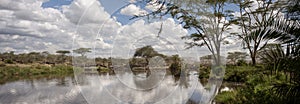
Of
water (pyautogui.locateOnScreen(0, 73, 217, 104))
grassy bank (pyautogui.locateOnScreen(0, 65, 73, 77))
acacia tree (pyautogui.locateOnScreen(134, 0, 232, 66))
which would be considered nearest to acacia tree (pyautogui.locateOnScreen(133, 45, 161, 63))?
water (pyautogui.locateOnScreen(0, 73, 217, 104))

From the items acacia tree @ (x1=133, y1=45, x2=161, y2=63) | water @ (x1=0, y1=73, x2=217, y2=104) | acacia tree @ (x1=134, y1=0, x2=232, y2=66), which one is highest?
acacia tree @ (x1=134, y1=0, x2=232, y2=66)

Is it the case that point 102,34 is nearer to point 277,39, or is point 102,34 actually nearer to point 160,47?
point 160,47

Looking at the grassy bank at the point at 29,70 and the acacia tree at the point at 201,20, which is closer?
the acacia tree at the point at 201,20

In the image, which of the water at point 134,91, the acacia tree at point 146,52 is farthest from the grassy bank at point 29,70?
the acacia tree at point 146,52

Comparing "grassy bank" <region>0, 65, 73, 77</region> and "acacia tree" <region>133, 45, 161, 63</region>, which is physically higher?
"acacia tree" <region>133, 45, 161, 63</region>

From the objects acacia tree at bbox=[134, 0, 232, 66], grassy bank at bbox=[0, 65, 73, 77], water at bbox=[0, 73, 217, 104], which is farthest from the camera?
grassy bank at bbox=[0, 65, 73, 77]

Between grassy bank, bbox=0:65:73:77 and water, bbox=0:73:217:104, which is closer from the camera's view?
water, bbox=0:73:217:104

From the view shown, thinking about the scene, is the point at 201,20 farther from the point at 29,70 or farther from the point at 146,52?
the point at 29,70

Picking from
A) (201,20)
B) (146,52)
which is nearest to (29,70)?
(146,52)

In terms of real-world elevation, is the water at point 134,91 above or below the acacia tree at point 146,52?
below

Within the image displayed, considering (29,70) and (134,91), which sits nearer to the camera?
(134,91)

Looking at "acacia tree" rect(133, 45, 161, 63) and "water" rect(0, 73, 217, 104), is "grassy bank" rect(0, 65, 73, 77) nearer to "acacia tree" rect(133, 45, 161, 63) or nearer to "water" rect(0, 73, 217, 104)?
"water" rect(0, 73, 217, 104)

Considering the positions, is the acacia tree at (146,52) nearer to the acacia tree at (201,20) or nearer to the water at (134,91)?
the water at (134,91)

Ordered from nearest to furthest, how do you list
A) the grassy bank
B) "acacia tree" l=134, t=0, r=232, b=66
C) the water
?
1. "acacia tree" l=134, t=0, r=232, b=66
2. the water
3. the grassy bank
